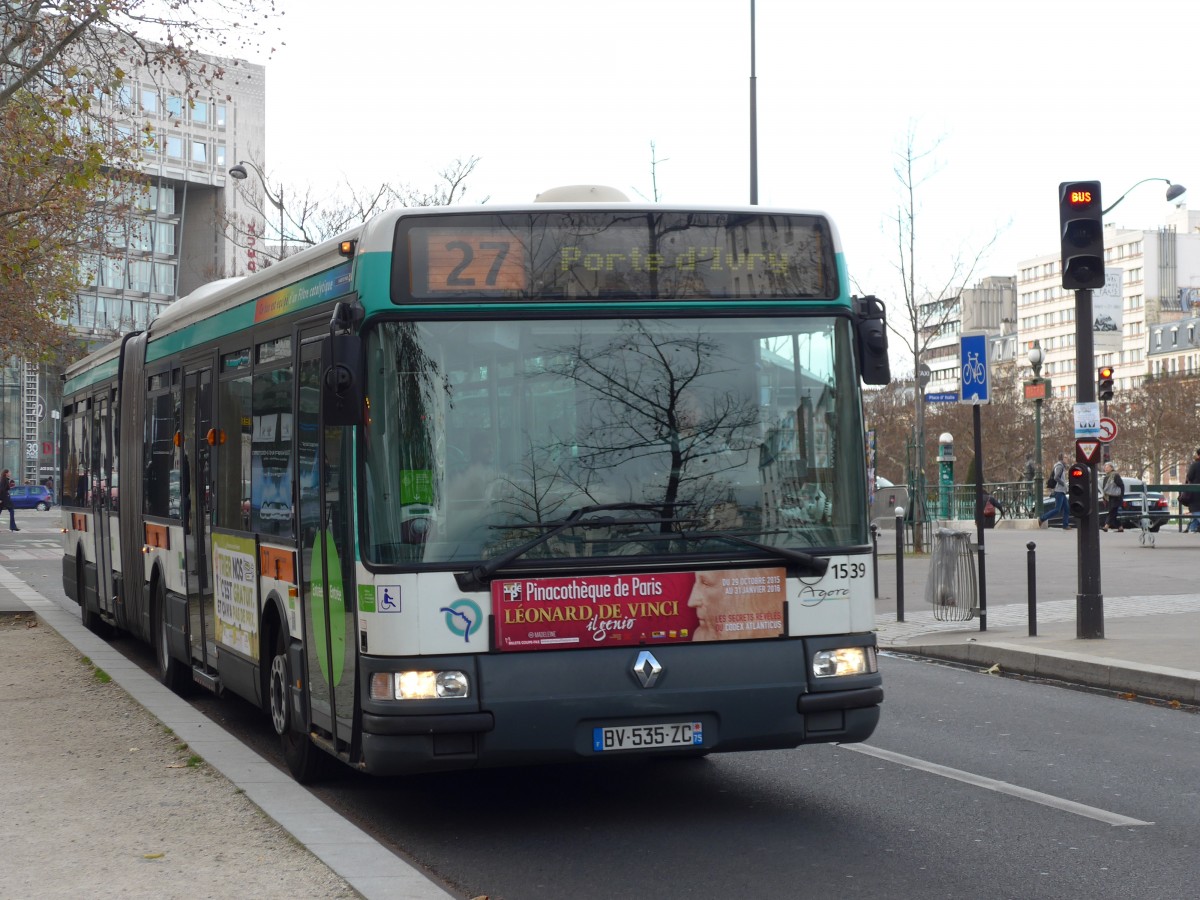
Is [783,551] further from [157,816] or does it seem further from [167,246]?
[167,246]

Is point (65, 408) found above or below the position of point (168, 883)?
above

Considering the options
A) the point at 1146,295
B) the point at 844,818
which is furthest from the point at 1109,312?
the point at 844,818

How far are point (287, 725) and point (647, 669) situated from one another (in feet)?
8.58

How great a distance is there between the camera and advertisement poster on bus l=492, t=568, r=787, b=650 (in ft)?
24.0

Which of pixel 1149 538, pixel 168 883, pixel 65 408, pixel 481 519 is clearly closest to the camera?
pixel 168 883

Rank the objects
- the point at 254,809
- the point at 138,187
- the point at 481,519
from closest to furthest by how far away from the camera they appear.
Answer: the point at 481,519 < the point at 254,809 < the point at 138,187

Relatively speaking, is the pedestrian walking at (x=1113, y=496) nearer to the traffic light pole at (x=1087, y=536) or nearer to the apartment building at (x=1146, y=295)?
the traffic light pole at (x=1087, y=536)

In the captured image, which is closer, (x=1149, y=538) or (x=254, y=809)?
(x=254, y=809)

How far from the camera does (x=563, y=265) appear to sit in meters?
7.70

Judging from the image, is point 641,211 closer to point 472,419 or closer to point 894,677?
point 472,419

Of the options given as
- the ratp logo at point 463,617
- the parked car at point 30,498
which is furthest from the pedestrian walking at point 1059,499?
the parked car at point 30,498

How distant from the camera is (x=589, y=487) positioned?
7.38 m

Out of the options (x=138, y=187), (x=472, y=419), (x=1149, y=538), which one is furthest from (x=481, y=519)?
(x=1149, y=538)

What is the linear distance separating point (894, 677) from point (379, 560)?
7.48 metres
